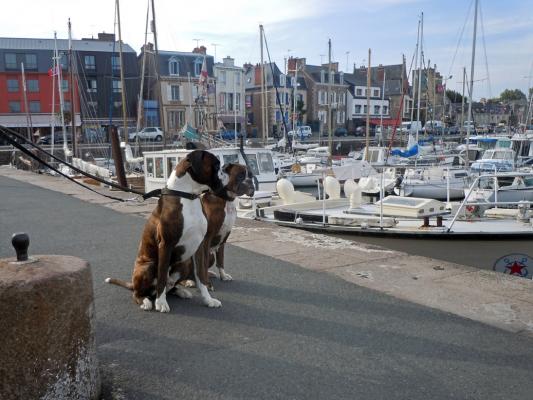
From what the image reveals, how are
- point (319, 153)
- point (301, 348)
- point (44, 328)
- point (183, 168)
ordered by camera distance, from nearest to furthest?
1. point (44, 328)
2. point (301, 348)
3. point (183, 168)
4. point (319, 153)

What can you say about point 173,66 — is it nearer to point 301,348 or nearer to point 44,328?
point 301,348

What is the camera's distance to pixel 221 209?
16.8 ft

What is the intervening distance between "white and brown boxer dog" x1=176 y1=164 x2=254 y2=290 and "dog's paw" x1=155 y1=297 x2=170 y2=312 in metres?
0.32

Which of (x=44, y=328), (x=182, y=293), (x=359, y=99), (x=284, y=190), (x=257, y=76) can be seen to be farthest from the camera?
(x=359, y=99)

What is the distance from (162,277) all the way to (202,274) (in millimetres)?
470

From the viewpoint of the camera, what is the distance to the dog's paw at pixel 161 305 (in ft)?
14.8

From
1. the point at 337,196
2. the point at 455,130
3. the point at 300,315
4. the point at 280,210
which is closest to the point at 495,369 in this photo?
the point at 300,315

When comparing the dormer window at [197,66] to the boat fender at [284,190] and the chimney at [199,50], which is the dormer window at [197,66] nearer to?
the chimney at [199,50]

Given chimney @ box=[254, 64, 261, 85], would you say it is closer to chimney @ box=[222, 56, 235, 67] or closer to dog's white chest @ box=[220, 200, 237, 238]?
chimney @ box=[222, 56, 235, 67]

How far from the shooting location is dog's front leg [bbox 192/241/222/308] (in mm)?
4668

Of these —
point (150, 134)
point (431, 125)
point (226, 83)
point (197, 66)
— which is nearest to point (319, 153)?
point (431, 125)

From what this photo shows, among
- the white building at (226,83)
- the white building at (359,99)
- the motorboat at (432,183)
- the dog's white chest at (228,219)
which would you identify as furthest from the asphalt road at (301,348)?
the white building at (359,99)

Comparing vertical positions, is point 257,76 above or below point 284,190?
above

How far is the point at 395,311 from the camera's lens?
4.68m
